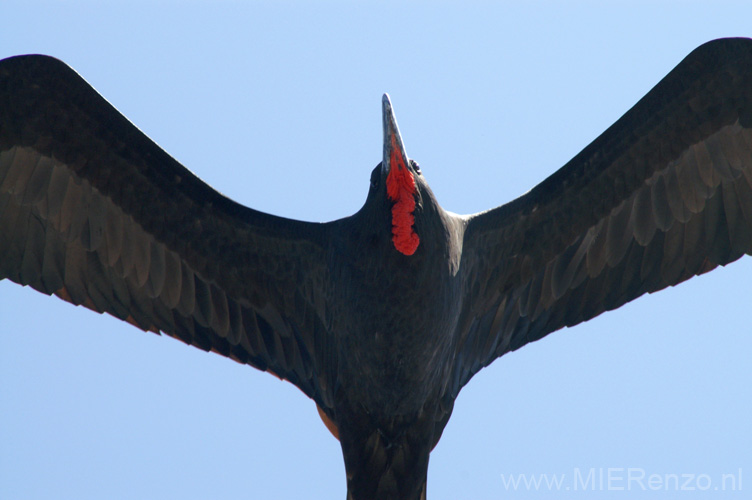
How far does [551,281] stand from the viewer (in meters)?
11.5

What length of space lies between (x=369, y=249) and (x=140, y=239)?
167cm

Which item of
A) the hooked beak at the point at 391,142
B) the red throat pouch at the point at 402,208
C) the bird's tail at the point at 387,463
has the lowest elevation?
the bird's tail at the point at 387,463

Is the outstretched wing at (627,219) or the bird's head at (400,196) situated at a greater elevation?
the outstretched wing at (627,219)

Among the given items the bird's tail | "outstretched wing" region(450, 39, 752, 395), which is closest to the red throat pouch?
"outstretched wing" region(450, 39, 752, 395)

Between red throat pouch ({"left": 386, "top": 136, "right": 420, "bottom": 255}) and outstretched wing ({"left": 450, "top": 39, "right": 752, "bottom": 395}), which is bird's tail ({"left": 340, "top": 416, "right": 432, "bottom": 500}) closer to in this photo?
outstretched wing ({"left": 450, "top": 39, "right": 752, "bottom": 395})

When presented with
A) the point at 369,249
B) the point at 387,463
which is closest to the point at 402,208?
the point at 369,249

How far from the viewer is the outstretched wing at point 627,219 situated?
36.1 ft

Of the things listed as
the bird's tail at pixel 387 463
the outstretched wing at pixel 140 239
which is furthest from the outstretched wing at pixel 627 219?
the outstretched wing at pixel 140 239

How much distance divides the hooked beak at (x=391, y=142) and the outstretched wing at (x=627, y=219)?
100cm

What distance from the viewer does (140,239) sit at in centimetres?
1130

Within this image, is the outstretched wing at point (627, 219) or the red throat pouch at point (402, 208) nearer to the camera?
the red throat pouch at point (402, 208)

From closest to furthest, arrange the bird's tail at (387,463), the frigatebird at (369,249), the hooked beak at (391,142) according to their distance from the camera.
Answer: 1. the hooked beak at (391,142)
2. the frigatebird at (369,249)
3. the bird's tail at (387,463)

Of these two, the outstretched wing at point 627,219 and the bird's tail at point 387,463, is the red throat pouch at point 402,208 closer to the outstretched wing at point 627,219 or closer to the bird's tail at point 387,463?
the outstretched wing at point 627,219

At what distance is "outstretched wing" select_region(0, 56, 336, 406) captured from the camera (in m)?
11.0
